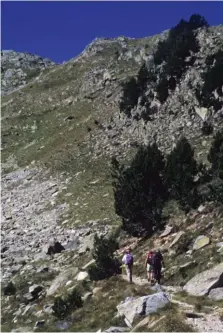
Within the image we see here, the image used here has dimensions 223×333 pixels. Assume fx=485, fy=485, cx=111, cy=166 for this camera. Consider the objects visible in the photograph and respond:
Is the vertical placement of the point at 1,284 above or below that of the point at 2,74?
below

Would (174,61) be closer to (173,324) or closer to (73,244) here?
(73,244)

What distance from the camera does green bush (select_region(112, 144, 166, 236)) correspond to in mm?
23562

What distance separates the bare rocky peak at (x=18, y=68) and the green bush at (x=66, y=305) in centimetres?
9102

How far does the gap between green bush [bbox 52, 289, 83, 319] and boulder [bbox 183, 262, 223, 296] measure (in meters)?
3.88

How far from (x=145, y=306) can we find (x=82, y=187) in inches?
890

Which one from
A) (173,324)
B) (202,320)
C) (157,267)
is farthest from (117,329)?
(157,267)

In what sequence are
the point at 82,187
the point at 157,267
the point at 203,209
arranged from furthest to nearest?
the point at 82,187 → the point at 203,209 → the point at 157,267

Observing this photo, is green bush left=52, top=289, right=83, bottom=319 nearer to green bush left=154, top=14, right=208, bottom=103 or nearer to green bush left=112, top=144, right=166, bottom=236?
green bush left=112, top=144, right=166, bottom=236

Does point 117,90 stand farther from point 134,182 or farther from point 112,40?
point 112,40

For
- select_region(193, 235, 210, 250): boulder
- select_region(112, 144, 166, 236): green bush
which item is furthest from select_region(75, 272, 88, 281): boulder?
select_region(193, 235, 210, 250): boulder

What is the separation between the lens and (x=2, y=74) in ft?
393

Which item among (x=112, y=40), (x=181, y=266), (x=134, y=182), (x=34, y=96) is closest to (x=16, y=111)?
(x=34, y=96)

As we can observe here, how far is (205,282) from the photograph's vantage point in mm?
14688

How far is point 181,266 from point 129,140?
25.4 meters
